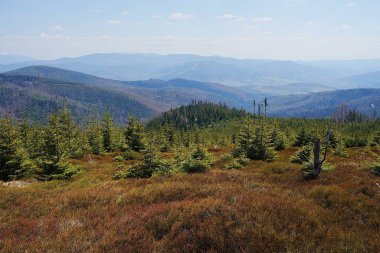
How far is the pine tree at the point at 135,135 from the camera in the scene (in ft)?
160

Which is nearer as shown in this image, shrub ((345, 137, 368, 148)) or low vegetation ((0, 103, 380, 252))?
low vegetation ((0, 103, 380, 252))

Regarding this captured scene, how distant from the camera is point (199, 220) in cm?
927

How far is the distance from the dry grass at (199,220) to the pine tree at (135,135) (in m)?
33.9

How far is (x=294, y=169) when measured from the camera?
20.9m

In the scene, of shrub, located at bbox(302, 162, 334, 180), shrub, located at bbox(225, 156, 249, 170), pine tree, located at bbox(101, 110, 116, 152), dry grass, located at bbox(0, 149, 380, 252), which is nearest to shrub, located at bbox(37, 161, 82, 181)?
dry grass, located at bbox(0, 149, 380, 252)

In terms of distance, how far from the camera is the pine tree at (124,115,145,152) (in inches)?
1918

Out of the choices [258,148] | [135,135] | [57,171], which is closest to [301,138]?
[258,148]

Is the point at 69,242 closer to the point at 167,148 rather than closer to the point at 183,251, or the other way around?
the point at 183,251

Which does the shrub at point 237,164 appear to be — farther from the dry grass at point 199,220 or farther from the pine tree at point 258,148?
the dry grass at point 199,220

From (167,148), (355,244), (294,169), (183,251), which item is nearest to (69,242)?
(183,251)

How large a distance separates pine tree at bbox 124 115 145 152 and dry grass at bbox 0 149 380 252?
3391 cm

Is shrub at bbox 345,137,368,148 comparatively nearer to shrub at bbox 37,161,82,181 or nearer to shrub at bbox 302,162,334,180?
shrub at bbox 302,162,334,180

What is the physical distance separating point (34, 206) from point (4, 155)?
49.0 feet

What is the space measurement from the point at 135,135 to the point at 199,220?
40721mm
